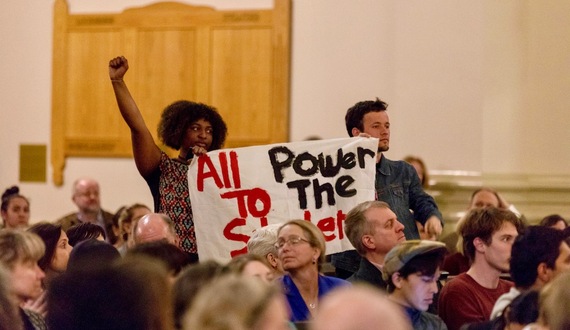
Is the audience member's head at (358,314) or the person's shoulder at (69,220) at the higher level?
the audience member's head at (358,314)

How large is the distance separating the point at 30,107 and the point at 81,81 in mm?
685

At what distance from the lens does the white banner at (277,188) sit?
22.7 feet

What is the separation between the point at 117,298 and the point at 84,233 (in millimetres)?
3315

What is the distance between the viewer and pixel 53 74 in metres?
12.4

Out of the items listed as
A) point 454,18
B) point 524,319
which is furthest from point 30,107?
point 524,319

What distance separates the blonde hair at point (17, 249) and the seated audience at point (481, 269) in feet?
6.86

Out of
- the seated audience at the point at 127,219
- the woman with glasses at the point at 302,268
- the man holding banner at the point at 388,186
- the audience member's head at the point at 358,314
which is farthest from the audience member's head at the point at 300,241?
the audience member's head at the point at 358,314

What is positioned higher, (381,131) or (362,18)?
(362,18)

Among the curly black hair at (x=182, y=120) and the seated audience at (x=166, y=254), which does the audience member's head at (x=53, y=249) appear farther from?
the seated audience at (x=166, y=254)

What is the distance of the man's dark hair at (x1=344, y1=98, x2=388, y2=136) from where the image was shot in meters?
6.78

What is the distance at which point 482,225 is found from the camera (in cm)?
606

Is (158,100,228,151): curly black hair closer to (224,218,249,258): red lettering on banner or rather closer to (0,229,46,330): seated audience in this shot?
(224,218,249,258): red lettering on banner

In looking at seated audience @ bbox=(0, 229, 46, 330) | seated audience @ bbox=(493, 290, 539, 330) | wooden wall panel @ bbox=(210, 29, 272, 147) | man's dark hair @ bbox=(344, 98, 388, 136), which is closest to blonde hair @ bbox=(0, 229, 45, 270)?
seated audience @ bbox=(0, 229, 46, 330)

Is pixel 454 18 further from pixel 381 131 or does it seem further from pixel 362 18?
pixel 381 131
